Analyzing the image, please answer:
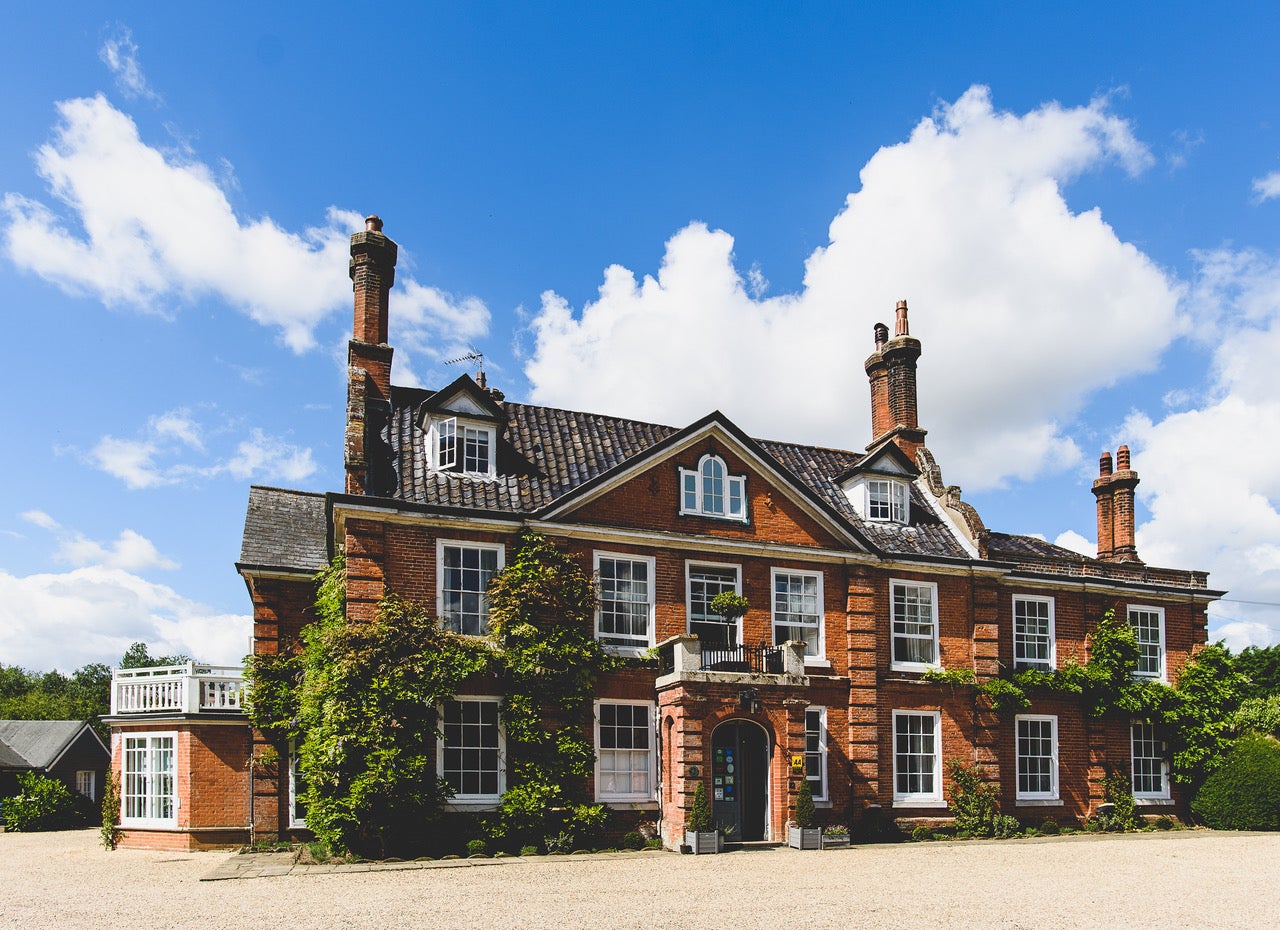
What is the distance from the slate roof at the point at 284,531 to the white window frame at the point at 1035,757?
60.6 ft

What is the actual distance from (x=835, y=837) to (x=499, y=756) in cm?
743

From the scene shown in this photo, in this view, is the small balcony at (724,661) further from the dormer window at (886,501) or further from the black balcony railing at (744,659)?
the dormer window at (886,501)

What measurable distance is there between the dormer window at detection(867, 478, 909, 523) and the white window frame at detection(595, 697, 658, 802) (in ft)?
29.2

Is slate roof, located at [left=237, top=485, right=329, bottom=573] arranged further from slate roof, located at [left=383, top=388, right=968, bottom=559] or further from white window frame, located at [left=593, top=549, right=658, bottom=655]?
white window frame, located at [left=593, top=549, right=658, bottom=655]

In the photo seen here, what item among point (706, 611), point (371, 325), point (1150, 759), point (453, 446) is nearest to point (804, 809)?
point (706, 611)

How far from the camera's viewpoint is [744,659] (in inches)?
897

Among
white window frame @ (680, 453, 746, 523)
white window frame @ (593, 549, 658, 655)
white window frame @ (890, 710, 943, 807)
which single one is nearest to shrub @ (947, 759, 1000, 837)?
white window frame @ (890, 710, 943, 807)

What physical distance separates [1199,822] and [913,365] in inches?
591

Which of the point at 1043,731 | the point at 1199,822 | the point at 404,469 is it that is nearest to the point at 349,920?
the point at 404,469

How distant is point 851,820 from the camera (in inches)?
936

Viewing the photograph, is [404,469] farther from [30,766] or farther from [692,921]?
[30,766]

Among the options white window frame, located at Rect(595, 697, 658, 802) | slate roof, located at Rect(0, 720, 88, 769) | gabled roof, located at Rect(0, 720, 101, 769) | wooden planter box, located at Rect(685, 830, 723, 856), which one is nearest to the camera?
wooden planter box, located at Rect(685, 830, 723, 856)

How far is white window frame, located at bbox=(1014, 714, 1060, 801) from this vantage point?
26.4 meters

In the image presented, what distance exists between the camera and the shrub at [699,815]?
20188 millimetres
